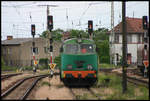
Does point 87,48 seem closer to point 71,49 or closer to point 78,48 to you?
point 78,48

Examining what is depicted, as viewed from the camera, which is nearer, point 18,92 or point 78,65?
point 18,92

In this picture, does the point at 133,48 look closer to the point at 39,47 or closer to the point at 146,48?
the point at 39,47

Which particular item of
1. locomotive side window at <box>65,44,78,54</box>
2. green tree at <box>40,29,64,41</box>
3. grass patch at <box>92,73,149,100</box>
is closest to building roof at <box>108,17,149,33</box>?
green tree at <box>40,29,64,41</box>

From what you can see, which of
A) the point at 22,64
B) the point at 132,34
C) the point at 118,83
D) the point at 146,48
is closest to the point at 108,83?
the point at 118,83

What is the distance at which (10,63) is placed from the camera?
55.1 metres

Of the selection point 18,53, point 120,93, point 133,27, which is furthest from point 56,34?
point 120,93

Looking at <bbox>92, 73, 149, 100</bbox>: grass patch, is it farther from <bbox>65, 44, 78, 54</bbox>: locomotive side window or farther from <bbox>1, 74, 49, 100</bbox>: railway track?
<bbox>1, 74, 49, 100</bbox>: railway track

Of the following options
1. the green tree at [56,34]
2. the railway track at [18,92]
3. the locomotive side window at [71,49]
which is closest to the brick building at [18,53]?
the green tree at [56,34]

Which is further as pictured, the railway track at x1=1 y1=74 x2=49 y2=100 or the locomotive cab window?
the locomotive cab window

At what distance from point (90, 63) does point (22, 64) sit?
130 ft

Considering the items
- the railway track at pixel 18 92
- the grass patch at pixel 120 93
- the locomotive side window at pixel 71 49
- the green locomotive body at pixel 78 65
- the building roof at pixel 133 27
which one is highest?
the building roof at pixel 133 27

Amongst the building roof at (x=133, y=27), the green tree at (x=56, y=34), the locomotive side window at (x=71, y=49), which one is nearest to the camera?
the locomotive side window at (x=71, y=49)

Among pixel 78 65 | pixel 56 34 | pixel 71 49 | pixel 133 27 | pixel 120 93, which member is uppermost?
pixel 56 34

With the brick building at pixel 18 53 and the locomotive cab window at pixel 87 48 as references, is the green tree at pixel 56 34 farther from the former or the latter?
the locomotive cab window at pixel 87 48
